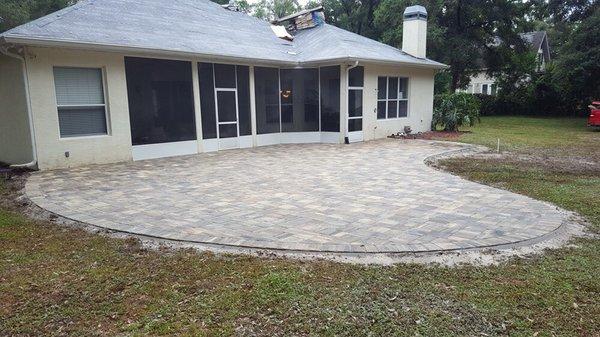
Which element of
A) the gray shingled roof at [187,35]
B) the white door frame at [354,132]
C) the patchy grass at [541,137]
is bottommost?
the patchy grass at [541,137]

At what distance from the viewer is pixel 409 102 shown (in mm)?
16031

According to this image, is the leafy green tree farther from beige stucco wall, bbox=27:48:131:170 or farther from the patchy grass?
beige stucco wall, bbox=27:48:131:170

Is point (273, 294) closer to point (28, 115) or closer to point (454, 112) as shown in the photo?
point (28, 115)

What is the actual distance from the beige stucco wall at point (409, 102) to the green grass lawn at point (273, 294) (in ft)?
33.0

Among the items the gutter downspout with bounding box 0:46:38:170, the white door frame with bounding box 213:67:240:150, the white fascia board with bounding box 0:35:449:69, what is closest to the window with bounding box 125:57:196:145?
the white fascia board with bounding box 0:35:449:69

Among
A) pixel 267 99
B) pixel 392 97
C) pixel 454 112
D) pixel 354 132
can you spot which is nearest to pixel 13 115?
pixel 267 99

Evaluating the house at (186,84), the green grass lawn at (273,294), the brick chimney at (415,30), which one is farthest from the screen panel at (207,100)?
the brick chimney at (415,30)

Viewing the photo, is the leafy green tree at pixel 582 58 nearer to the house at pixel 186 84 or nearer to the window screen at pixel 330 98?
the house at pixel 186 84

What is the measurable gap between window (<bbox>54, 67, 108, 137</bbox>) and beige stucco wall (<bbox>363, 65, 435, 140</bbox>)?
8.12 m

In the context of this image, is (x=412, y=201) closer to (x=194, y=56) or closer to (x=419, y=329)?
(x=419, y=329)

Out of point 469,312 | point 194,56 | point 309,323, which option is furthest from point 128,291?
point 194,56

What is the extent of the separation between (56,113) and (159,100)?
7.89 ft

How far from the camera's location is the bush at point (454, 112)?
1712 centimetres

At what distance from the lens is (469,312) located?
9.81ft
